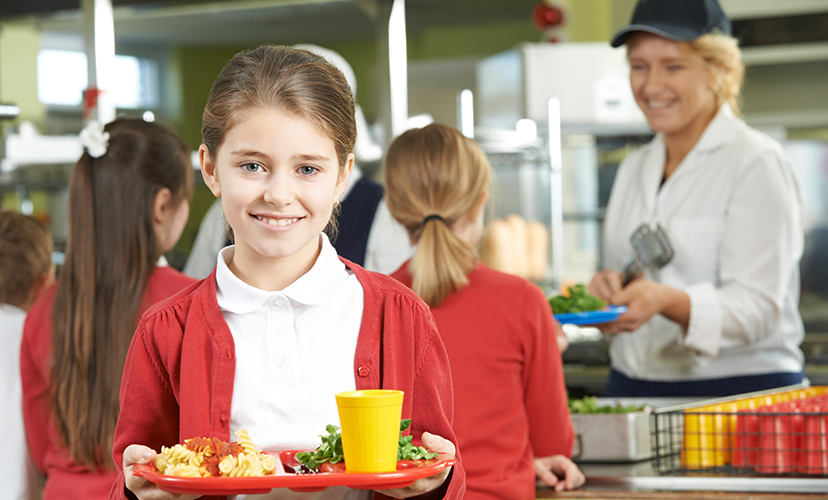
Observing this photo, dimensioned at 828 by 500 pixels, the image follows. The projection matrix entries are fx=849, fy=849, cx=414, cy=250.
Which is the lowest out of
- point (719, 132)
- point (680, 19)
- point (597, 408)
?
point (597, 408)

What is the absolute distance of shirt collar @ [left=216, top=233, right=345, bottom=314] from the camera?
3.16 ft

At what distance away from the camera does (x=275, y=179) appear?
0.89 meters

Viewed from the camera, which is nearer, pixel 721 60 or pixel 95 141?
pixel 95 141

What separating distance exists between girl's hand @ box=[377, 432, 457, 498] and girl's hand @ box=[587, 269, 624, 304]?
46.1 inches

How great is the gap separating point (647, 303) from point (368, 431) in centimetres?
122

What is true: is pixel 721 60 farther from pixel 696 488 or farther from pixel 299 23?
pixel 299 23

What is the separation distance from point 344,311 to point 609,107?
265cm

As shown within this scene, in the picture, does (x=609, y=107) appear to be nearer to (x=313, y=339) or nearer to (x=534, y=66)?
(x=534, y=66)

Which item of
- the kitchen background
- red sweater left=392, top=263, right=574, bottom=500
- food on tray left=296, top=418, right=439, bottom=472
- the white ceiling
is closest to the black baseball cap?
the kitchen background

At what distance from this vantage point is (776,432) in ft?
5.01

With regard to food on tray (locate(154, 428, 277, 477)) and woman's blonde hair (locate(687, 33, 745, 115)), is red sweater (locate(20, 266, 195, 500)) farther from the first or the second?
woman's blonde hair (locate(687, 33, 745, 115))

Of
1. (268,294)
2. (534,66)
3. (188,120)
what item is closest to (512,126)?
(534,66)

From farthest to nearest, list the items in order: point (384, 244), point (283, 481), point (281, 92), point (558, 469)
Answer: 1. point (384, 244)
2. point (558, 469)
3. point (281, 92)
4. point (283, 481)

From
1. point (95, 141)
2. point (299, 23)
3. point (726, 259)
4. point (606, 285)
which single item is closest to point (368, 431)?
point (95, 141)
